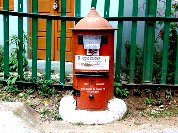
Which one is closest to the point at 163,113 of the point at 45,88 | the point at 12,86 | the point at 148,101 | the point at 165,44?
the point at 148,101

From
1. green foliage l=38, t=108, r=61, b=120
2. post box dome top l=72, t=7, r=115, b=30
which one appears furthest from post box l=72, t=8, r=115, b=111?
green foliage l=38, t=108, r=61, b=120

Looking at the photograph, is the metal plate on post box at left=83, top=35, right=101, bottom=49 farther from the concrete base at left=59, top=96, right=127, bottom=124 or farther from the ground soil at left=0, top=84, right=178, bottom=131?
the ground soil at left=0, top=84, right=178, bottom=131

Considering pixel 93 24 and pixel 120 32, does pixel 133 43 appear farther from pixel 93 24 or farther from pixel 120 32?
pixel 93 24

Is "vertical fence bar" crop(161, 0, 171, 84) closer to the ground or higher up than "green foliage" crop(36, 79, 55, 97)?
higher up

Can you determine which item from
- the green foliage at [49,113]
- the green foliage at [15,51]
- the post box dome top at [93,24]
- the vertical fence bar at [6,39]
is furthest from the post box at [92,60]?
the vertical fence bar at [6,39]

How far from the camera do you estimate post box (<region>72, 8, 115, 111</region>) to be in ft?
17.4

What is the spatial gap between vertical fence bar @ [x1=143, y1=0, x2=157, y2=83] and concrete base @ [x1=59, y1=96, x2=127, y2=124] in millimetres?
761

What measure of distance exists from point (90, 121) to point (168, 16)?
197 centimetres

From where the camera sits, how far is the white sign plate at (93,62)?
534 cm

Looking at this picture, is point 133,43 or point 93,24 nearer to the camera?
point 93,24

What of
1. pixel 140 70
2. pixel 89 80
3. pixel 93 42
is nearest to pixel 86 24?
pixel 93 42

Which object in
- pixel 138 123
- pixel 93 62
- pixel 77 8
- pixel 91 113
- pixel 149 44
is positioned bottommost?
pixel 138 123

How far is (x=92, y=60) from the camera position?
17.5 feet

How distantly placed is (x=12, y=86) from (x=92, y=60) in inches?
60.3
